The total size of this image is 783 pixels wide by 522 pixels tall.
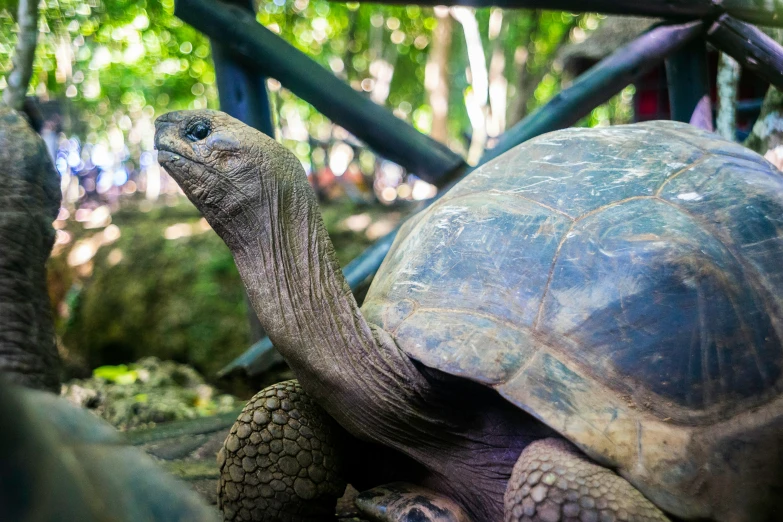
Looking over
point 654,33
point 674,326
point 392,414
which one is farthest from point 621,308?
point 654,33

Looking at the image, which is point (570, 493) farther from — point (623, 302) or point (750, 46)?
point (750, 46)

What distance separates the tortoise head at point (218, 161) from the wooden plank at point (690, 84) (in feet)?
8.88

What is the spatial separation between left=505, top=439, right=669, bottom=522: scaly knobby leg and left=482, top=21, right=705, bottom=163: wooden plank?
1.95 metres

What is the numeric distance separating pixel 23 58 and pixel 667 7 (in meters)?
3.03

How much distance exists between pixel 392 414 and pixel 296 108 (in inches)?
599

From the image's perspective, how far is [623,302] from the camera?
1853mm

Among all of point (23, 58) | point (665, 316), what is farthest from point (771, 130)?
point (23, 58)

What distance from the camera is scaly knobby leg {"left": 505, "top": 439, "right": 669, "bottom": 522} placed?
5.03ft

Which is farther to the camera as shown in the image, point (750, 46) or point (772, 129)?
point (772, 129)

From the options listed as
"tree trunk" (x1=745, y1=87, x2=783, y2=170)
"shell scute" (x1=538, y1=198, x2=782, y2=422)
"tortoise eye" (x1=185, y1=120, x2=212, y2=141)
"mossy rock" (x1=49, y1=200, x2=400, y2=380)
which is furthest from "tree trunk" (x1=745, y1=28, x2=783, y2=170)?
"mossy rock" (x1=49, y1=200, x2=400, y2=380)

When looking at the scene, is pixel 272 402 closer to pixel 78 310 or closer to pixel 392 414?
pixel 392 414

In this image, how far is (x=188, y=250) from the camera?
7980mm

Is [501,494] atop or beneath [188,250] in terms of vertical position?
atop

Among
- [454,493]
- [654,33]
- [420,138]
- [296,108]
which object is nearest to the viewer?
[454,493]
